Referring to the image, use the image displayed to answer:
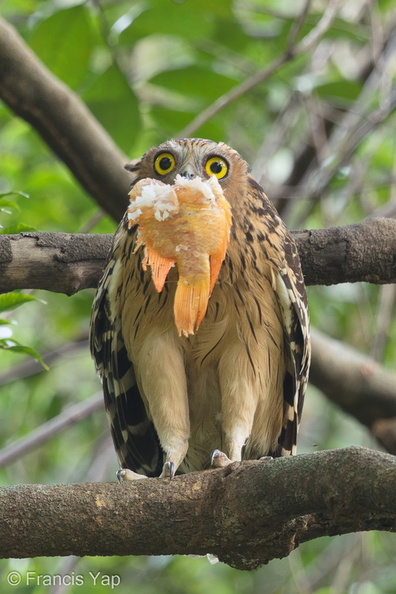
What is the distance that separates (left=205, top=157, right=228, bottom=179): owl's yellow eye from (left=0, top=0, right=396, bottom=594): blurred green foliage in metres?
0.67

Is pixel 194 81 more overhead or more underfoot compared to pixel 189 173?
more overhead

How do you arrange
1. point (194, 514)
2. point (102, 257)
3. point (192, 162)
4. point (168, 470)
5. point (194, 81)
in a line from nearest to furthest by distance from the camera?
1. point (194, 514)
2. point (168, 470)
3. point (192, 162)
4. point (102, 257)
5. point (194, 81)

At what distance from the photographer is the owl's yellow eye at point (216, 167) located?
299 cm

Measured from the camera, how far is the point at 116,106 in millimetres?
4008

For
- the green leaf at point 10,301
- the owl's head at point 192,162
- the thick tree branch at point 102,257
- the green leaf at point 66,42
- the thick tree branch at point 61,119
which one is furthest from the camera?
the green leaf at point 66,42

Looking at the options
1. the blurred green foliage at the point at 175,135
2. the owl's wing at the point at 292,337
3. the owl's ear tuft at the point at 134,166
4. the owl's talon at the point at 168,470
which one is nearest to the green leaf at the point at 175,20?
the blurred green foliage at the point at 175,135

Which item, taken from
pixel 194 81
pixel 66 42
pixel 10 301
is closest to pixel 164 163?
pixel 10 301

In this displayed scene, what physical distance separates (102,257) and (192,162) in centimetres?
51

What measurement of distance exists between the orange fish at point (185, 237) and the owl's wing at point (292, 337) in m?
0.40

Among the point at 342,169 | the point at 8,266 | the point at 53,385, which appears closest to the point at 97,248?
the point at 8,266

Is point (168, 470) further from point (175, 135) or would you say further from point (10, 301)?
point (175, 135)

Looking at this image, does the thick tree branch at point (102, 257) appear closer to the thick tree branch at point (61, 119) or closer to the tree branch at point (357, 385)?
the thick tree branch at point (61, 119)

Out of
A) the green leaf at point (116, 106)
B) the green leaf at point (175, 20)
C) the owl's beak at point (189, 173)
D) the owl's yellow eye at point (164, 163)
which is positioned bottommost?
the owl's beak at point (189, 173)

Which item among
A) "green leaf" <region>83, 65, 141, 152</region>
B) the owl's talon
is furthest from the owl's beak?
"green leaf" <region>83, 65, 141, 152</region>
